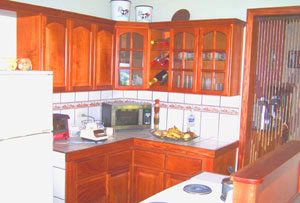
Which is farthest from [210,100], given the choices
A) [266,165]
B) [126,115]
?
[266,165]

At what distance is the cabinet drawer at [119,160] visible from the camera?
3504 millimetres

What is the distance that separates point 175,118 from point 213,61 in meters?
0.89

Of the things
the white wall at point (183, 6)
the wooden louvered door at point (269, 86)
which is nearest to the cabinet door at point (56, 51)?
the white wall at point (183, 6)

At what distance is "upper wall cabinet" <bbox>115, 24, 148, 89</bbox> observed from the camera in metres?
4.10

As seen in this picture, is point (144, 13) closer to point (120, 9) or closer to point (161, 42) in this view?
point (120, 9)

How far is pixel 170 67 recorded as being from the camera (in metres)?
3.97

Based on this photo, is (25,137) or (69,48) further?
(69,48)

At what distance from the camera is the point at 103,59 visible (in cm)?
395

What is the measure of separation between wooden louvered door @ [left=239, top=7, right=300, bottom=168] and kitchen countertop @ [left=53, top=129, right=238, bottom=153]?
0.37m

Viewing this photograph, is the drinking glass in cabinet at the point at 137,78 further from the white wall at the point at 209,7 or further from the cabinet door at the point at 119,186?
the cabinet door at the point at 119,186

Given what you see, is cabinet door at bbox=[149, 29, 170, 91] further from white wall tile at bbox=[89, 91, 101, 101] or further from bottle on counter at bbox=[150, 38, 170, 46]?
white wall tile at bbox=[89, 91, 101, 101]

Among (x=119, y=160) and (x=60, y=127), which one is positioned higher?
(x=60, y=127)

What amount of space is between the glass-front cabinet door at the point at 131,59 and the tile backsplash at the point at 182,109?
13.9 inches

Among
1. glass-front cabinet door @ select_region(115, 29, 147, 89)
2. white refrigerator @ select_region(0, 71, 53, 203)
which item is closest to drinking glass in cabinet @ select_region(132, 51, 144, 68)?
glass-front cabinet door @ select_region(115, 29, 147, 89)
